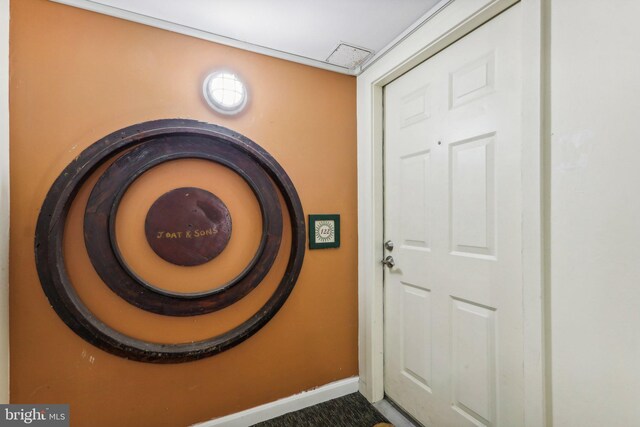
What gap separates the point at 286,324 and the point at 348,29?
1763mm

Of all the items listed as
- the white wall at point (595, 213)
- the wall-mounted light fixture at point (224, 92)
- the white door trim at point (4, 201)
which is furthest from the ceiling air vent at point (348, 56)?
the white door trim at point (4, 201)

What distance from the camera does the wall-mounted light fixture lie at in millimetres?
1577

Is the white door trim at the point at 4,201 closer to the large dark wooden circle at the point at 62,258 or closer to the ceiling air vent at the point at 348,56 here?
the large dark wooden circle at the point at 62,258

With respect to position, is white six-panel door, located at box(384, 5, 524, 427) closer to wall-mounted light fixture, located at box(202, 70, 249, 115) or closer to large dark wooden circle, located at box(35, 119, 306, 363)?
large dark wooden circle, located at box(35, 119, 306, 363)

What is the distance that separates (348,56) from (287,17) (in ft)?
1.62

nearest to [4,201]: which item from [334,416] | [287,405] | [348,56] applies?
[287,405]

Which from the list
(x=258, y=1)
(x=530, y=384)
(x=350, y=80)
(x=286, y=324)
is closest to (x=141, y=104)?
(x=258, y=1)

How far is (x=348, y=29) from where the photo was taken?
1.56 meters

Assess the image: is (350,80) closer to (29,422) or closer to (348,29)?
(348,29)

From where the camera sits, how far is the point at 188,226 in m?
1.54

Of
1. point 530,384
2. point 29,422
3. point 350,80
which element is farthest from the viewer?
point 350,80

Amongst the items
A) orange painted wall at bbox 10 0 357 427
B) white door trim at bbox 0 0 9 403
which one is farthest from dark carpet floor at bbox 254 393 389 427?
white door trim at bbox 0 0 9 403

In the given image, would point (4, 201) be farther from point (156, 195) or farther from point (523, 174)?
point (523, 174)

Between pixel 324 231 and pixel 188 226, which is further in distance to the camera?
pixel 324 231
